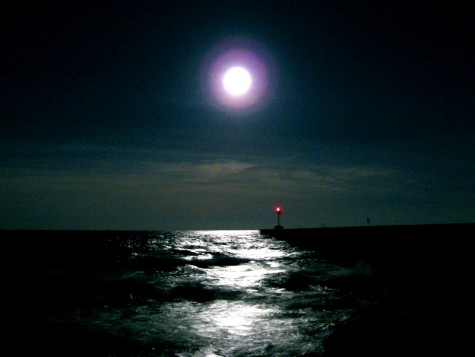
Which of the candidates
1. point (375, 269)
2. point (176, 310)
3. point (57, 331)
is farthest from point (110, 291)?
point (375, 269)

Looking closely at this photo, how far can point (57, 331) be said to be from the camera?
9.97 meters

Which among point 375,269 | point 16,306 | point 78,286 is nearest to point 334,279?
point 375,269

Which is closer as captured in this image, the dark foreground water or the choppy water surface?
the dark foreground water

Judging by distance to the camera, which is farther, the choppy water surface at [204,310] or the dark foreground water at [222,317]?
the choppy water surface at [204,310]

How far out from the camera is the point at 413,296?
26.0 ft

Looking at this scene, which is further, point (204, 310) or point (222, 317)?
point (204, 310)

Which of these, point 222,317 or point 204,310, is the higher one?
point 222,317

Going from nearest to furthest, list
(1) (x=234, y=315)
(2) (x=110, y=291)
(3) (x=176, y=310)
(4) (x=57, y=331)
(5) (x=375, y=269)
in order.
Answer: (4) (x=57, y=331), (1) (x=234, y=315), (3) (x=176, y=310), (2) (x=110, y=291), (5) (x=375, y=269)

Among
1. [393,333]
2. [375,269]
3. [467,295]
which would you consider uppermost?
[467,295]

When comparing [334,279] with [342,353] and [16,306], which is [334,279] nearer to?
[342,353]

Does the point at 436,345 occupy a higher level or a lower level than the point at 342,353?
higher

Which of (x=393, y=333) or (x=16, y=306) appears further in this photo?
(x=16, y=306)

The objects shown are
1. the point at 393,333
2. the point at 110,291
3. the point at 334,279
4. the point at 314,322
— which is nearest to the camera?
the point at 393,333

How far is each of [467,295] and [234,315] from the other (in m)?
7.58
